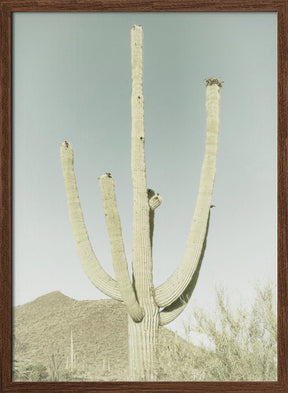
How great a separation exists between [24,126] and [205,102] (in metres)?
2.01

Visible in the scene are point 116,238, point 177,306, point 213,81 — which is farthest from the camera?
point 177,306

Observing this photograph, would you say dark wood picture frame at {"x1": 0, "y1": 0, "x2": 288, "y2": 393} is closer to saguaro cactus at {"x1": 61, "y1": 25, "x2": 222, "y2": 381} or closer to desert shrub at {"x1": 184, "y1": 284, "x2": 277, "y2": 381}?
desert shrub at {"x1": 184, "y1": 284, "x2": 277, "y2": 381}

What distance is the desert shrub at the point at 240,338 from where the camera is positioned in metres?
8.27

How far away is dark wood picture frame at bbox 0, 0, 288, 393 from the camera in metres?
8.03

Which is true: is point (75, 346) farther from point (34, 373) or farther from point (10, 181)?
point (10, 181)

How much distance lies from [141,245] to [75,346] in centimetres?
132

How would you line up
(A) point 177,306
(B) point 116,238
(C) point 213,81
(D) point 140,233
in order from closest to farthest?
(B) point 116,238 < (C) point 213,81 < (D) point 140,233 < (A) point 177,306

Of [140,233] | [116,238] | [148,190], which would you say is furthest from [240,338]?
[148,190]

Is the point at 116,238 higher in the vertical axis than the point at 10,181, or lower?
lower

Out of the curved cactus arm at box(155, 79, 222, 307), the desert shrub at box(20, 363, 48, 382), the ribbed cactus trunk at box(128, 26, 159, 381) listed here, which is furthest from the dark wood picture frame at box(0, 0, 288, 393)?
the curved cactus arm at box(155, 79, 222, 307)

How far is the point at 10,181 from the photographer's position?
815 centimetres

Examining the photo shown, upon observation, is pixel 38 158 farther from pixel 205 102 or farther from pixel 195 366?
pixel 195 366

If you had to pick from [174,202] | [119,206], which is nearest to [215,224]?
[174,202]

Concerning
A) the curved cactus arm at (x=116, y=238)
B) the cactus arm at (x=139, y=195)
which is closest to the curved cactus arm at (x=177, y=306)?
the cactus arm at (x=139, y=195)
